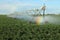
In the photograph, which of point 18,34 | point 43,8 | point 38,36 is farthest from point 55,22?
point 18,34

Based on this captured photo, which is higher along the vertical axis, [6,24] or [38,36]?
[6,24]

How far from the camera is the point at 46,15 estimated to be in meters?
10.2

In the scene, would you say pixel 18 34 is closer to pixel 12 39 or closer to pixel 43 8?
pixel 12 39

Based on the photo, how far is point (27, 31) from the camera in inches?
300

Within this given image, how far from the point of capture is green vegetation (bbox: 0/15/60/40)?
7273mm

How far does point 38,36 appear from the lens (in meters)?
7.68

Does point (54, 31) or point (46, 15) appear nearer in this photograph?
point (54, 31)

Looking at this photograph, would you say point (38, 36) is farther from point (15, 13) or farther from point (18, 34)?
point (15, 13)

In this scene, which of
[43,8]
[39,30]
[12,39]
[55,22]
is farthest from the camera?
[43,8]

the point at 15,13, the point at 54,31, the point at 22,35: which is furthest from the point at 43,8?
the point at 22,35

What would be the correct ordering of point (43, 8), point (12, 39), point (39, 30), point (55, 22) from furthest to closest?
1. point (43, 8)
2. point (55, 22)
3. point (39, 30)
4. point (12, 39)

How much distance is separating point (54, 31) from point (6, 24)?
6.03ft

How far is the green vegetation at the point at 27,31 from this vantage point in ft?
23.9

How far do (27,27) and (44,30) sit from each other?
681 millimetres
